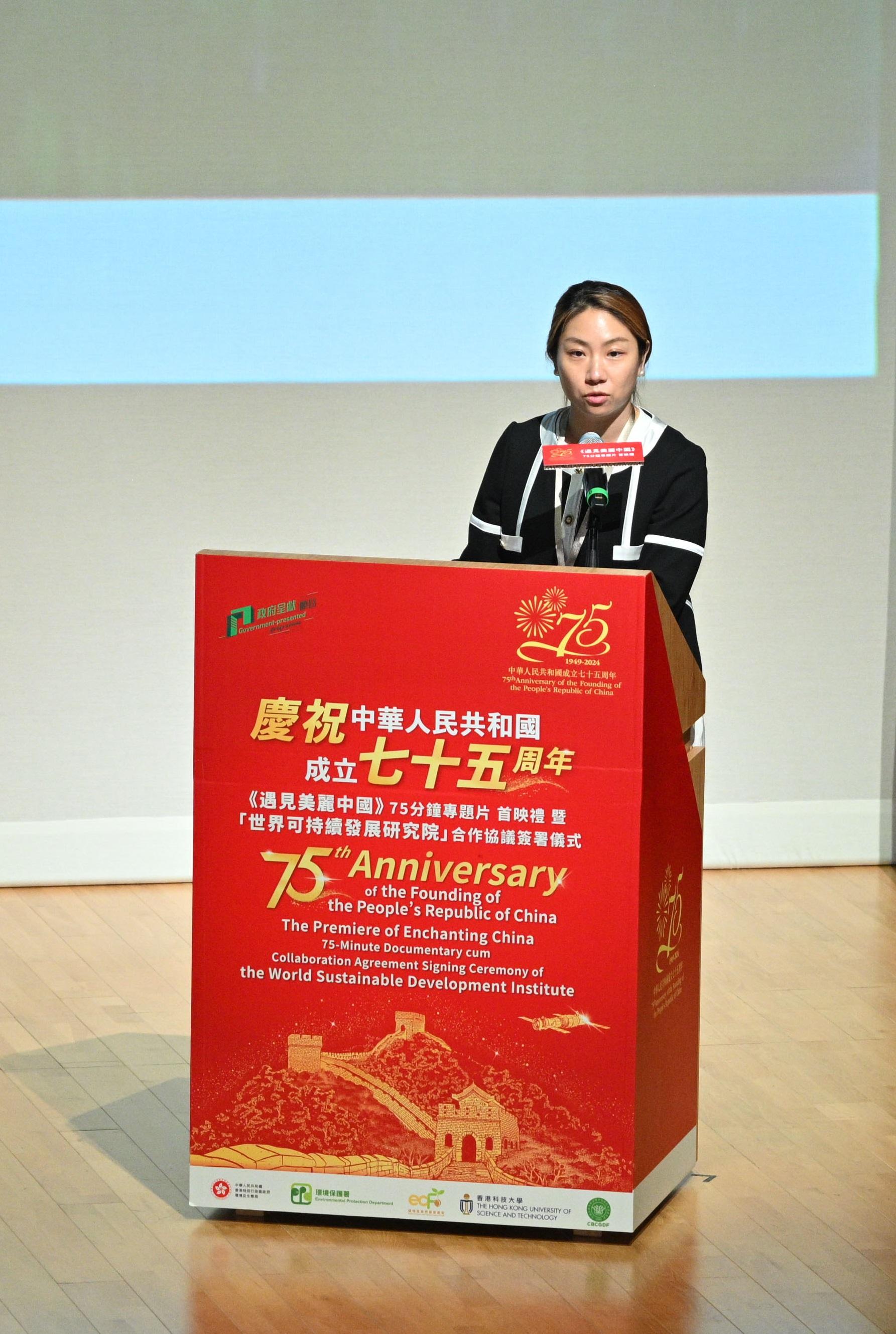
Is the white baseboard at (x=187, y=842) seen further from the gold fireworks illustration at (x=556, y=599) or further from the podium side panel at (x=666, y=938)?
the gold fireworks illustration at (x=556, y=599)

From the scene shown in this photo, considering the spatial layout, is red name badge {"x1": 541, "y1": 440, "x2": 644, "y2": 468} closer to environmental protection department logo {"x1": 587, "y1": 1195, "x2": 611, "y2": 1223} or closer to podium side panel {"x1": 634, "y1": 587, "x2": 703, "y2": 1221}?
podium side panel {"x1": 634, "y1": 587, "x2": 703, "y2": 1221}

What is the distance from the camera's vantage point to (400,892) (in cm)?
271

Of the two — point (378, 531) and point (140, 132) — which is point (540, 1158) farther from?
point (140, 132)

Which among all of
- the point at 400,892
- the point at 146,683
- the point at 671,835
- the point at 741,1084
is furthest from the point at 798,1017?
the point at 146,683

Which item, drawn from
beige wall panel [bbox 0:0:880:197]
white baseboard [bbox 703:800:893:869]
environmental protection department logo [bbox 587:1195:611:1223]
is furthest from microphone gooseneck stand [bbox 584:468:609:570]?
white baseboard [bbox 703:800:893:869]

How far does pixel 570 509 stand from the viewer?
9.71ft

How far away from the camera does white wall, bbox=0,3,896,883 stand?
4.73 meters

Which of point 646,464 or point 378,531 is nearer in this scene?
point 646,464

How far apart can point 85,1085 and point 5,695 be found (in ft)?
5.29

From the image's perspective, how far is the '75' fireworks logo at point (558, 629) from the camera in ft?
8.50

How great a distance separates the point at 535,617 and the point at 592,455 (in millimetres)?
254

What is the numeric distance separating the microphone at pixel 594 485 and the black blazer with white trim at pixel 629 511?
0.41ft

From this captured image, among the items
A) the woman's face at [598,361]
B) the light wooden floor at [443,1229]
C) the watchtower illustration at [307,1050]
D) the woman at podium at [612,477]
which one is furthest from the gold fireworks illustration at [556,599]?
the light wooden floor at [443,1229]

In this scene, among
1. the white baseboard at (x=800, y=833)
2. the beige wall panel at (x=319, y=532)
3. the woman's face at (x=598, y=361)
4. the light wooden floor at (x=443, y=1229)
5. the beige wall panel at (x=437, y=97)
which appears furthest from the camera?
the white baseboard at (x=800, y=833)
